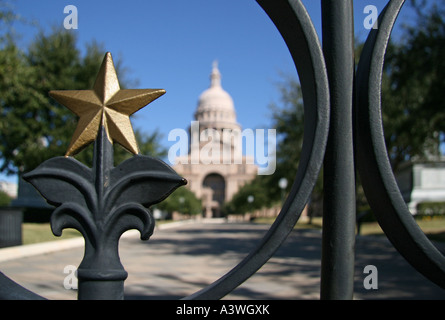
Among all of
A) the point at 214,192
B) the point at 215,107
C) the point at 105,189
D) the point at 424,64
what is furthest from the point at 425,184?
the point at 214,192

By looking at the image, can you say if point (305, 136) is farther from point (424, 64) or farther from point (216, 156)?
point (216, 156)

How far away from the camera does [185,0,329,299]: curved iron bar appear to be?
3.84 feet

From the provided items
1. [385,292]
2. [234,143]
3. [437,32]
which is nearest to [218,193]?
[234,143]

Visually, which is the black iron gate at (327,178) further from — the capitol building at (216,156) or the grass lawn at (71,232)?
the capitol building at (216,156)

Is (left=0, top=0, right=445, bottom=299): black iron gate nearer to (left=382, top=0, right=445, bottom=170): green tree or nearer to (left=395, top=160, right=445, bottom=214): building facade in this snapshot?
(left=382, top=0, right=445, bottom=170): green tree

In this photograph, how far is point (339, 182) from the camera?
4.26ft

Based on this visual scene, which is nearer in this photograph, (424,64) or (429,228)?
(424,64)

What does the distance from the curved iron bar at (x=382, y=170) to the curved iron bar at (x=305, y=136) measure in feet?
0.43

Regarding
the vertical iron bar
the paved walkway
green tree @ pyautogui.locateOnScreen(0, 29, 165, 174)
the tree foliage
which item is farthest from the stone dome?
the vertical iron bar

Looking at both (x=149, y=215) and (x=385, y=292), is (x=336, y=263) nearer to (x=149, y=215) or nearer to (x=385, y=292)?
(x=149, y=215)

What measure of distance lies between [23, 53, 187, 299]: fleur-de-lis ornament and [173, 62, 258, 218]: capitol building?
83.6 m

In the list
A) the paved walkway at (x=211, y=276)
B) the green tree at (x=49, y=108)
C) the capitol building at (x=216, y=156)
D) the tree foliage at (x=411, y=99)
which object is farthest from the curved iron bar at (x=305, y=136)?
the capitol building at (x=216, y=156)

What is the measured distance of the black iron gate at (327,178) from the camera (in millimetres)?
1208

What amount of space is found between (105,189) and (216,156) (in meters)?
84.3
